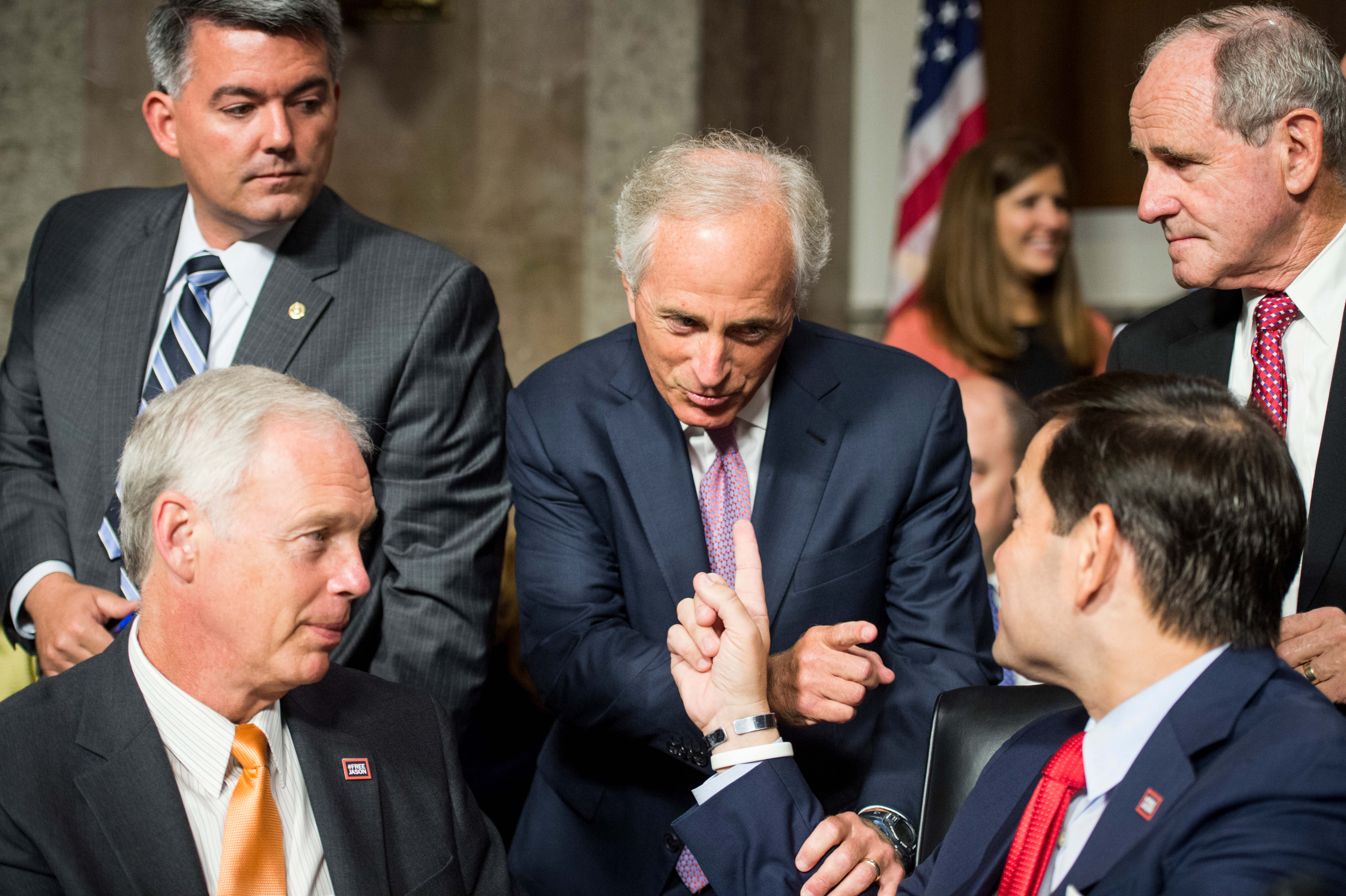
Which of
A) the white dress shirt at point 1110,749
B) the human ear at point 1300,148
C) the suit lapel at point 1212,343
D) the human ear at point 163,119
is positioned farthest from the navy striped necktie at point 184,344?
the human ear at point 1300,148

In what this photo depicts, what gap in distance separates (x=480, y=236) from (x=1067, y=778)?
3834 millimetres

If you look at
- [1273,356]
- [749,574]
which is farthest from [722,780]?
[1273,356]

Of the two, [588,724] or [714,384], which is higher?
[714,384]

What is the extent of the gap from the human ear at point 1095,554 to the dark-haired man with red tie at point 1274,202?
796mm

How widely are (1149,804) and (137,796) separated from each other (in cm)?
125

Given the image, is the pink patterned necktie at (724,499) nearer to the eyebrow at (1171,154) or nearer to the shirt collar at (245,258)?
the eyebrow at (1171,154)

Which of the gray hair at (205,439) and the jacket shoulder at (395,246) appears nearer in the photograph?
the gray hair at (205,439)

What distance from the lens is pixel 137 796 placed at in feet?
5.34

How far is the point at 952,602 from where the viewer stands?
219cm

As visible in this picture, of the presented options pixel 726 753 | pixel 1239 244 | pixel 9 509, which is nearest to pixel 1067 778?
pixel 726 753

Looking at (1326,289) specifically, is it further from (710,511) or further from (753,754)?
(753,754)

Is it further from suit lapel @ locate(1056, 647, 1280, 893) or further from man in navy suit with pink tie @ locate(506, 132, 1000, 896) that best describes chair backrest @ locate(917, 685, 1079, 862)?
suit lapel @ locate(1056, 647, 1280, 893)

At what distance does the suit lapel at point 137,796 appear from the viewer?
1600 millimetres

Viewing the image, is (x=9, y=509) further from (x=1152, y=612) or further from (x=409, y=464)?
(x=1152, y=612)
